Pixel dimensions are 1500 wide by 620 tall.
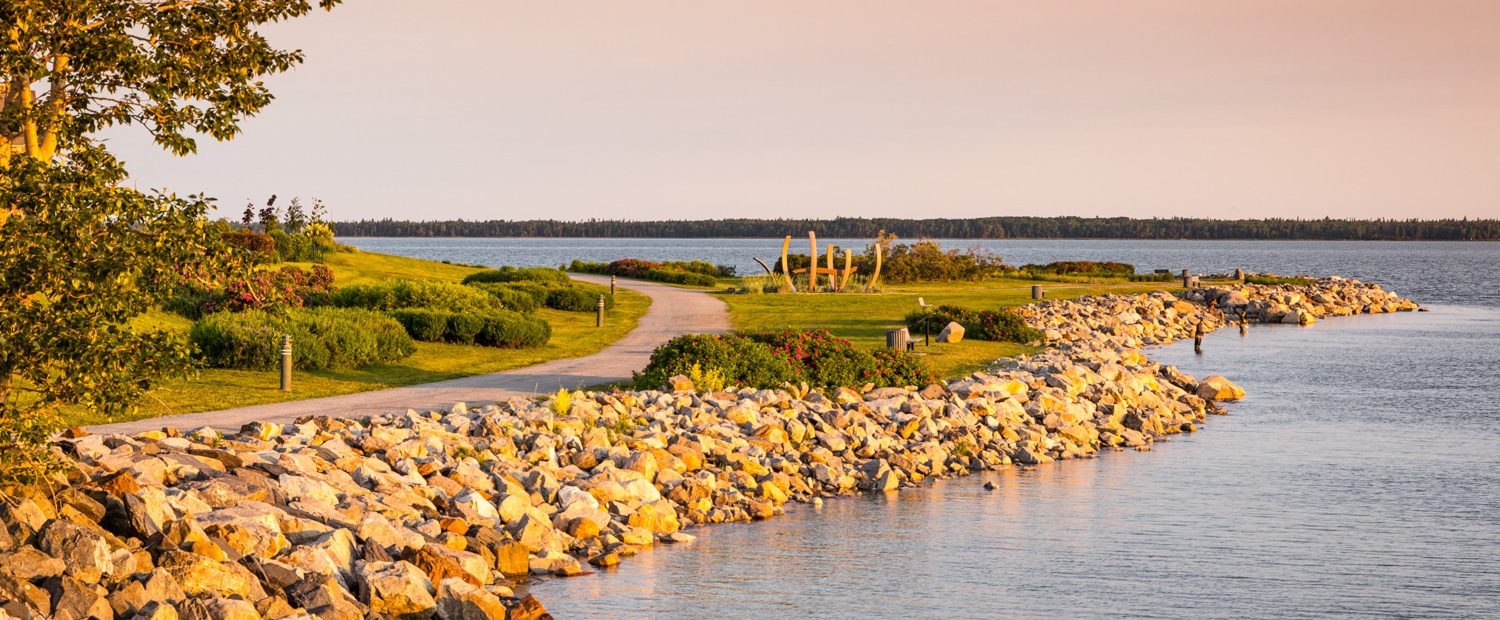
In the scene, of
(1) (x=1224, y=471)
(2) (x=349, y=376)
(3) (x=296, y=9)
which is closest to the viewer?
(3) (x=296, y=9)

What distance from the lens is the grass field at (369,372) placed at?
759 inches

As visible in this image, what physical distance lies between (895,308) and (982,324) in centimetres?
681

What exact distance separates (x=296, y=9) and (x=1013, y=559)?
9160 millimetres

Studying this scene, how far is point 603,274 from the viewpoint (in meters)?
68.2

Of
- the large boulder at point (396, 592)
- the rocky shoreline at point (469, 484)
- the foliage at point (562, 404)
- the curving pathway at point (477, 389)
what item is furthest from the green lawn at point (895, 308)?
the large boulder at point (396, 592)

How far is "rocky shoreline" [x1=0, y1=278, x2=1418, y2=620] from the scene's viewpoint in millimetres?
10195

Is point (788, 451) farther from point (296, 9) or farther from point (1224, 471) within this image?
point (296, 9)

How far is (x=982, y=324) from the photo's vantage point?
117ft

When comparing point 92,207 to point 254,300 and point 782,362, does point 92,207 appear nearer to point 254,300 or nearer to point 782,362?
point 254,300

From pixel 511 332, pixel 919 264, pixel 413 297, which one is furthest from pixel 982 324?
pixel 919 264

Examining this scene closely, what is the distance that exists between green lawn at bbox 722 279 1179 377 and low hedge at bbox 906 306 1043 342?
507 mm

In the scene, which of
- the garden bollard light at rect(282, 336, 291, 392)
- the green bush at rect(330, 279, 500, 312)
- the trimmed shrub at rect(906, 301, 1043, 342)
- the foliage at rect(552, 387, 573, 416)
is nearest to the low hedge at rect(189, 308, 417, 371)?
the garden bollard light at rect(282, 336, 291, 392)

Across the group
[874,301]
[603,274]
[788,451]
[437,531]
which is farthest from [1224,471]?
[603,274]

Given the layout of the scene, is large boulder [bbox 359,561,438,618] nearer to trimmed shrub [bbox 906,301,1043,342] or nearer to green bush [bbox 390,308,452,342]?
green bush [bbox 390,308,452,342]
